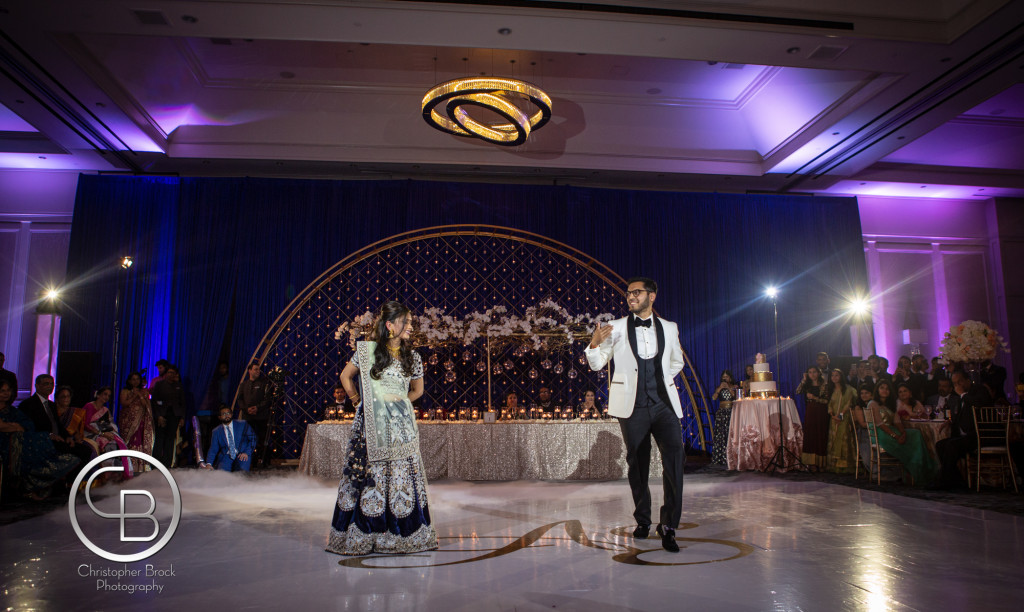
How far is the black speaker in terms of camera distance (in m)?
10.2

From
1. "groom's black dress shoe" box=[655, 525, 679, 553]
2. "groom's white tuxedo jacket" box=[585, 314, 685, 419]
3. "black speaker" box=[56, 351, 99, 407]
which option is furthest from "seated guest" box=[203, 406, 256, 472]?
"groom's black dress shoe" box=[655, 525, 679, 553]

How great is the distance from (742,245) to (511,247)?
4332mm

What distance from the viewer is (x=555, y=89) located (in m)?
10.5

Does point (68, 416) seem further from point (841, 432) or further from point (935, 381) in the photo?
point (935, 381)

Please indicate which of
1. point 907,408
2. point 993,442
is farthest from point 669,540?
point 907,408

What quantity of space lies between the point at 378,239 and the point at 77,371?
498cm

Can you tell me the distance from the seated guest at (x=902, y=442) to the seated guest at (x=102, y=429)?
9006 millimetres

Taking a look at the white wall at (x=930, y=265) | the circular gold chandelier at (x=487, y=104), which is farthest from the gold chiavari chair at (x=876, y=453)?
the white wall at (x=930, y=265)

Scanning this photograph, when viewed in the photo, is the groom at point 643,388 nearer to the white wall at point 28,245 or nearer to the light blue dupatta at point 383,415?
the light blue dupatta at point 383,415

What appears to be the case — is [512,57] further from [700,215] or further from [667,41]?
[700,215]

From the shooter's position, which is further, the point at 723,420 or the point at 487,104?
the point at 723,420

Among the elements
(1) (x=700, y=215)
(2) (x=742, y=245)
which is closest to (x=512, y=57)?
(1) (x=700, y=215)

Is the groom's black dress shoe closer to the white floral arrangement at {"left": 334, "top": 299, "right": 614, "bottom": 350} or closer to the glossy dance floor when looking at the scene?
the glossy dance floor

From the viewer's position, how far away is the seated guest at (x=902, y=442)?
7.56 meters
